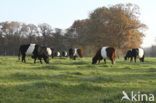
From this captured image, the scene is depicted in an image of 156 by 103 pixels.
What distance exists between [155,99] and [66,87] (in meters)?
3.27

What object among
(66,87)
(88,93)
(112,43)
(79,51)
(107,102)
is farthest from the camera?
(112,43)

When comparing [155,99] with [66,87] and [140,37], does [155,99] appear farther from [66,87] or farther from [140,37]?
[140,37]

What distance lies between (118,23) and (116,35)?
99.9 inches

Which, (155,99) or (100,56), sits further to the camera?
(100,56)

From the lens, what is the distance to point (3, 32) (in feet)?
251

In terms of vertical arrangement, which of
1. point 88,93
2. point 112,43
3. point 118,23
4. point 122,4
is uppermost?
point 122,4

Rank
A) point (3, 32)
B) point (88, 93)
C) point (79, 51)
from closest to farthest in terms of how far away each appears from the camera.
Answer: point (88, 93) < point (79, 51) < point (3, 32)

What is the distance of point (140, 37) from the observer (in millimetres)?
45938

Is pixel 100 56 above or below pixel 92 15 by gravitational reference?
below

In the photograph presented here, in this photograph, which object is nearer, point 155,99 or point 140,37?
point 155,99

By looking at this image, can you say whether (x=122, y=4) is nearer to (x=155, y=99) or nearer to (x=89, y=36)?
(x=89, y=36)

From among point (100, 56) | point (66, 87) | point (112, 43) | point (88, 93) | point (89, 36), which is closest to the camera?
point (88, 93)

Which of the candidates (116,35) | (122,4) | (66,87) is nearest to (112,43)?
(116,35)

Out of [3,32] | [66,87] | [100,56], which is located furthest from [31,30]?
[66,87]
